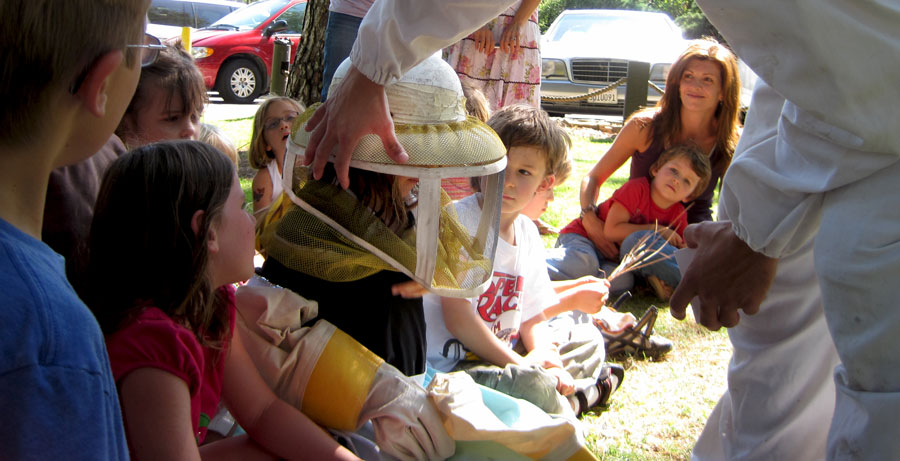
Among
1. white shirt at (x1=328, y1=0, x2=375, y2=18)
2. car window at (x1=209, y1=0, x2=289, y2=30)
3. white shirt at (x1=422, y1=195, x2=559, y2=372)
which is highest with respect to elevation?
white shirt at (x1=328, y1=0, x2=375, y2=18)

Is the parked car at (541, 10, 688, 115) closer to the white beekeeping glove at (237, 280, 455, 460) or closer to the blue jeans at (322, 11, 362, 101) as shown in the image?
the blue jeans at (322, 11, 362, 101)

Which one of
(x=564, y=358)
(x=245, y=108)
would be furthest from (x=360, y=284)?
(x=245, y=108)

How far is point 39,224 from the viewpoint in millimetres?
994

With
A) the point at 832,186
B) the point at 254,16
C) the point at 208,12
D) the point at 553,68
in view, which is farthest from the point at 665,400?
the point at 208,12

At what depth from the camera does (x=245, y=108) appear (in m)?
12.4

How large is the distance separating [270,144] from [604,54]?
337 inches

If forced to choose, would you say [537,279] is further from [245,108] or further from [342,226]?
[245,108]

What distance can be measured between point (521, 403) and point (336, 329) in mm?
602

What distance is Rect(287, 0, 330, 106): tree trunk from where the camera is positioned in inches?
243

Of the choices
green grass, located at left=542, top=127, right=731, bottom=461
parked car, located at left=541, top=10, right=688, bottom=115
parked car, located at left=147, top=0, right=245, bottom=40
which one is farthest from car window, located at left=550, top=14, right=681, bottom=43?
green grass, located at left=542, top=127, right=731, bottom=461

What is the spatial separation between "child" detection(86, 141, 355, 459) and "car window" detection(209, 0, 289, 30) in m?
12.2

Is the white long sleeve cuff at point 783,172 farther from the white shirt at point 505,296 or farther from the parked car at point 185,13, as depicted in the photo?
the parked car at point 185,13

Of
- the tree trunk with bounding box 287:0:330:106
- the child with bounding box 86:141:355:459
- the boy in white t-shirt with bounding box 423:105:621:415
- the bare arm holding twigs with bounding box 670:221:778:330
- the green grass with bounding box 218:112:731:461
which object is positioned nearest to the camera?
the child with bounding box 86:141:355:459

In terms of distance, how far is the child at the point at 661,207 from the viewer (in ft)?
14.2
